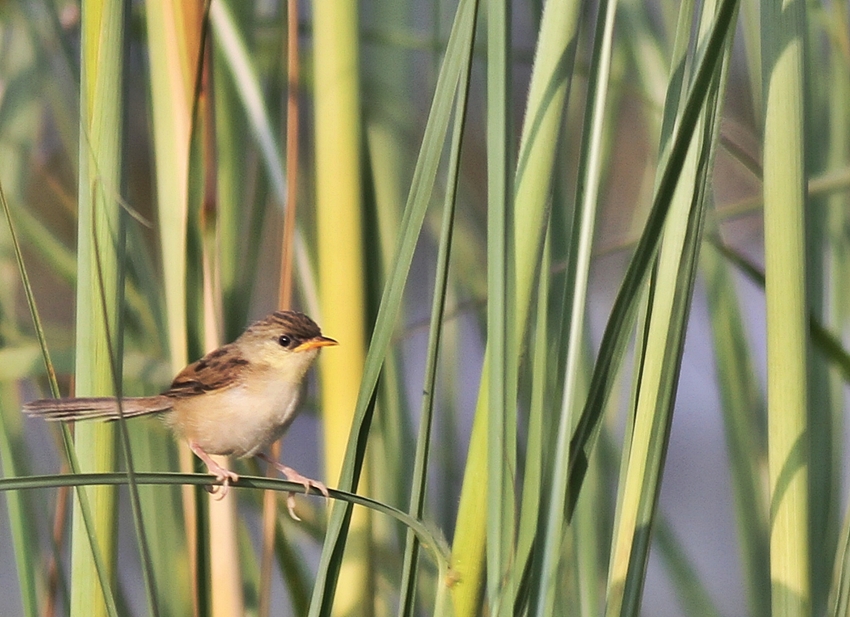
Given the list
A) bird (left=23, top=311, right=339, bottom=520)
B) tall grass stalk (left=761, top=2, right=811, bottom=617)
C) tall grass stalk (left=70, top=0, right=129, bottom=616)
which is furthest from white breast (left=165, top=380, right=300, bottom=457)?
tall grass stalk (left=761, top=2, right=811, bottom=617)

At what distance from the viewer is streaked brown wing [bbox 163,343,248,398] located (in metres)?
1.07

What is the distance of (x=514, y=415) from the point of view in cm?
55

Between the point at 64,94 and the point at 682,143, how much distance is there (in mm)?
809

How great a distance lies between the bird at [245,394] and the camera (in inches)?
42.3

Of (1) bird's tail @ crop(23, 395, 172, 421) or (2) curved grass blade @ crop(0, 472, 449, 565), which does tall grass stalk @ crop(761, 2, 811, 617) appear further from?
(1) bird's tail @ crop(23, 395, 172, 421)

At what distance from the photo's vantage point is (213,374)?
1.23 m

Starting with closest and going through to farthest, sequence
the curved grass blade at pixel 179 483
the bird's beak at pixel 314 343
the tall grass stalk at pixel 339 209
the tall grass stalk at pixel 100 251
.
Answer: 1. the curved grass blade at pixel 179 483
2. the tall grass stalk at pixel 100 251
3. the tall grass stalk at pixel 339 209
4. the bird's beak at pixel 314 343

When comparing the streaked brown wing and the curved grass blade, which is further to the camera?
the streaked brown wing

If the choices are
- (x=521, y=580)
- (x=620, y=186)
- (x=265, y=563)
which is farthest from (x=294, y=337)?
(x=620, y=186)

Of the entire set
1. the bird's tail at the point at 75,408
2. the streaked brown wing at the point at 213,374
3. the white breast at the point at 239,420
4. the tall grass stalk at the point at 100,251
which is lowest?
the white breast at the point at 239,420

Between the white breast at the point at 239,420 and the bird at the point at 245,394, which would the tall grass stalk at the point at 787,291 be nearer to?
the bird at the point at 245,394

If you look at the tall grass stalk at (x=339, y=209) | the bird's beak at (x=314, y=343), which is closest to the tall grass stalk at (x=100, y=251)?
the tall grass stalk at (x=339, y=209)

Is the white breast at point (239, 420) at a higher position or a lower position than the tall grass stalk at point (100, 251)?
lower

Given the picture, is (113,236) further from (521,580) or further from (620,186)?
(620,186)
